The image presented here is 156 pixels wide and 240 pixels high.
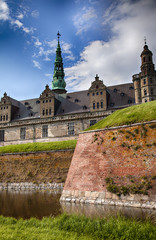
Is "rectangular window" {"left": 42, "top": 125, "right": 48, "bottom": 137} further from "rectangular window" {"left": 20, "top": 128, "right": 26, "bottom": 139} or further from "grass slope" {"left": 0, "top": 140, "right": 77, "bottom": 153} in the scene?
"grass slope" {"left": 0, "top": 140, "right": 77, "bottom": 153}

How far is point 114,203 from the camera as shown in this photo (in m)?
14.5

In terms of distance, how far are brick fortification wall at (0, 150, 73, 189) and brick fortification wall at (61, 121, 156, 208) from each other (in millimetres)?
Answer: 6572

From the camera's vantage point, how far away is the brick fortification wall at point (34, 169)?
988 inches

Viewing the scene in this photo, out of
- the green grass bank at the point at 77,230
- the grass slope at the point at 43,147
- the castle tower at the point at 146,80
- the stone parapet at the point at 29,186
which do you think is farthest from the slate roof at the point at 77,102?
the green grass bank at the point at 77,230

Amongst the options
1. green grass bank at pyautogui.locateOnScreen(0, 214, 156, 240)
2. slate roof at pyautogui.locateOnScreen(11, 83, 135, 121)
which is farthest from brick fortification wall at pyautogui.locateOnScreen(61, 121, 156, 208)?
slate roof at pyautogui.locateOnScreen(11, 83, 135, 121)

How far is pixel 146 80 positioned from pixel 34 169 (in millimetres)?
22924

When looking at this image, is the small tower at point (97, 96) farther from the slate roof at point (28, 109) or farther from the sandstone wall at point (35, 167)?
the sandstone wall at point (35, 167)

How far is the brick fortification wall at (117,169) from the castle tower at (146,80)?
728 inches

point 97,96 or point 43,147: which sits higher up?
point 97,96

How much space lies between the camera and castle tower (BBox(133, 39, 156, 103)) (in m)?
34.5

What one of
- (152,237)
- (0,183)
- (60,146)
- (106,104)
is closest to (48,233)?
(152,237)

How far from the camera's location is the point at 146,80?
1377 inches

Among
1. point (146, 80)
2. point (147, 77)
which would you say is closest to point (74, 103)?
point (146, 80)

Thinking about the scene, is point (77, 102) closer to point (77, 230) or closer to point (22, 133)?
point (22, 133)
